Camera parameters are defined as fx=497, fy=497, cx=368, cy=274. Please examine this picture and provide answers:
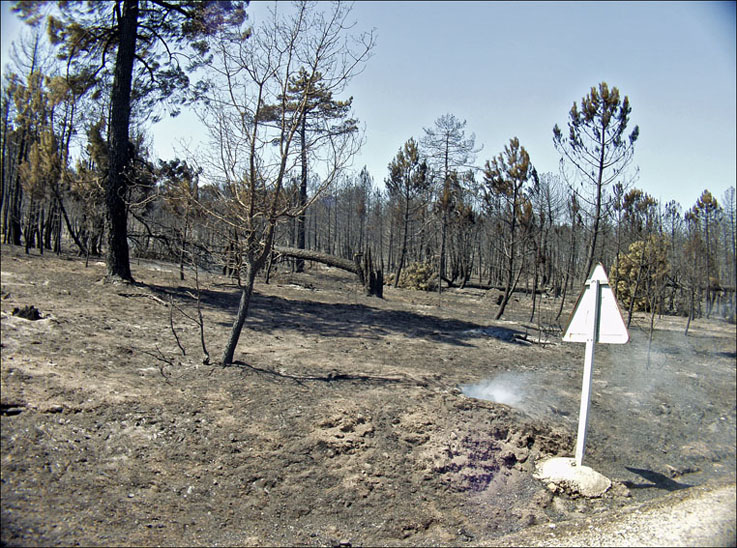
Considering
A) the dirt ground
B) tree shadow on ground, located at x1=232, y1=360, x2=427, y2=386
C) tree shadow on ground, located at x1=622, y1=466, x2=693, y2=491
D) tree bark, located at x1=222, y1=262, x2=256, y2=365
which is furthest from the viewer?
tree shadow on ground, located at x1=232, y1=360, x2=427, y2=386

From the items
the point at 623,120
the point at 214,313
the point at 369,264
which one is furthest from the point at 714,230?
the point at 214,313

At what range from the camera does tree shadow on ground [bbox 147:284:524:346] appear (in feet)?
29.8

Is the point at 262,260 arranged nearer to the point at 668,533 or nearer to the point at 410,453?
the point at 410,453

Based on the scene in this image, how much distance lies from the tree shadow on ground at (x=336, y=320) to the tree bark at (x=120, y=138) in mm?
858

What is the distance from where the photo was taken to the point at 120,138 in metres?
9.40

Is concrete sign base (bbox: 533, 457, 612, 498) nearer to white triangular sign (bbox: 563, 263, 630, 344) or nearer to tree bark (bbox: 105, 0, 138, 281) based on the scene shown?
white triangular sign (bbox: 563, 263, 630, 344)

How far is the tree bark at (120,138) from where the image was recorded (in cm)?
937

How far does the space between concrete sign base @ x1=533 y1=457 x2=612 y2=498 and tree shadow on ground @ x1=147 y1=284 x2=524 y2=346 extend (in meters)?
4.61

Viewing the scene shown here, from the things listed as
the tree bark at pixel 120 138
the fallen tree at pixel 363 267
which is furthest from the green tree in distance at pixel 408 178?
the tree bark at pixel 120 138

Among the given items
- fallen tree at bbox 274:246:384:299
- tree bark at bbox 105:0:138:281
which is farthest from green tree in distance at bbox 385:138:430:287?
tree bark at bbox 105:0:138:281

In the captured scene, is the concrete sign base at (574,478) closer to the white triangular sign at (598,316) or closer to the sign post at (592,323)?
the sign post at (592,323)

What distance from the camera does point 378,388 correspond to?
581 cm

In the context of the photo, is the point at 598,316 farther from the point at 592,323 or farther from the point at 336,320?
the point at 336,320

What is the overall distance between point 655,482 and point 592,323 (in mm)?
1652
